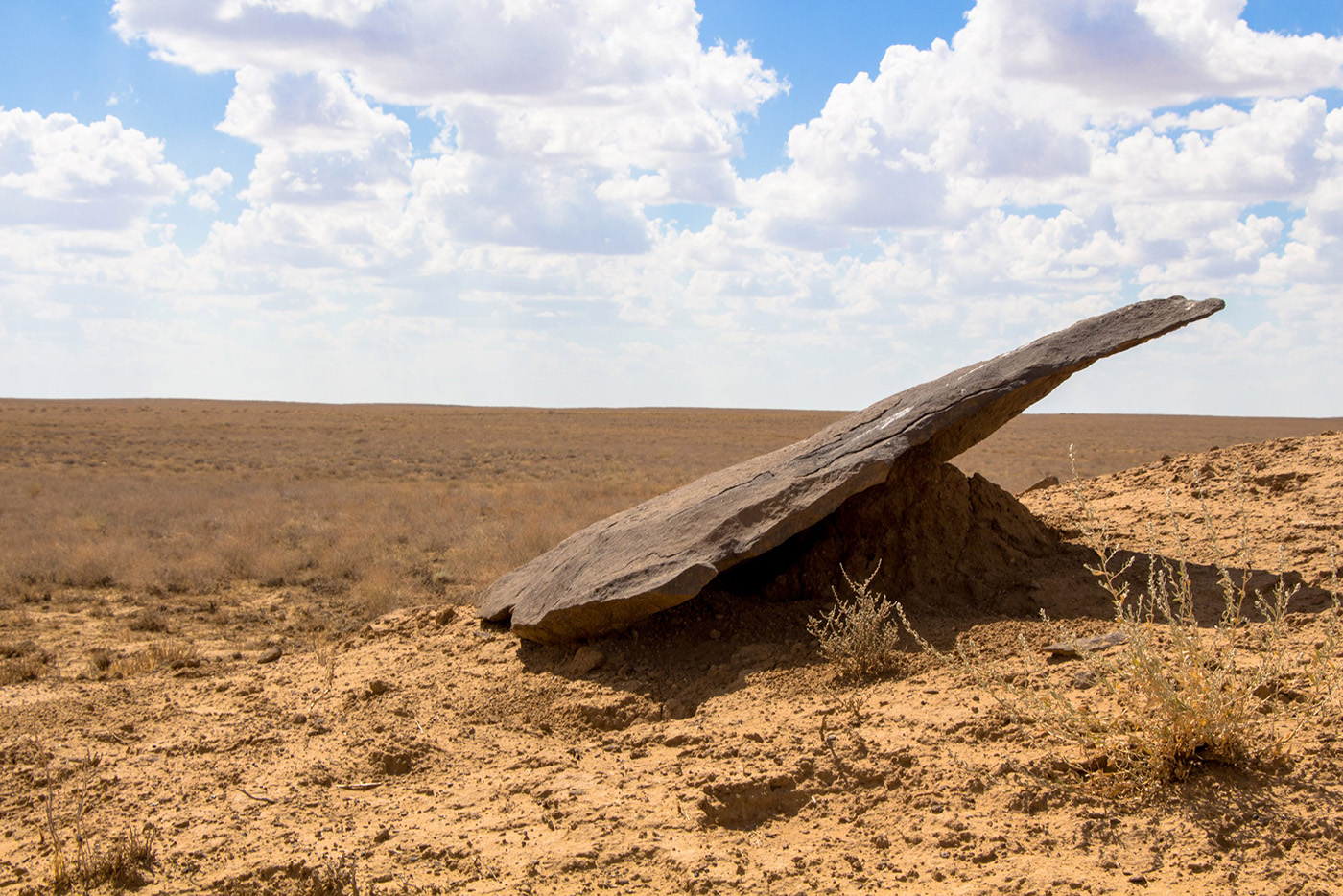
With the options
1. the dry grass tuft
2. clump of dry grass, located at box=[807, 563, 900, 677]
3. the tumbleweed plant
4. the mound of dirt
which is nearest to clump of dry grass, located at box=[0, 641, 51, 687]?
the dry grass tuft

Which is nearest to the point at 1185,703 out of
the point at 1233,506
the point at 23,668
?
the point at 1233,506

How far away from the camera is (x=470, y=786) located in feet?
14.4

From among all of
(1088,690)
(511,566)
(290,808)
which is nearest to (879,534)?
(1088,690)

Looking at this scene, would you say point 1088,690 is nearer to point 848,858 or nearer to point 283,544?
point 848,858

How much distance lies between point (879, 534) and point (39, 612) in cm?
780

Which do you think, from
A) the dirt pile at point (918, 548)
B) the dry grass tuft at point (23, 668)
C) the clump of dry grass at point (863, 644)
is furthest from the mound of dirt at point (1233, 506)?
the dry grass tuft at point (23, 668)

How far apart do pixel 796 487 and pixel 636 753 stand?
5.85 feet

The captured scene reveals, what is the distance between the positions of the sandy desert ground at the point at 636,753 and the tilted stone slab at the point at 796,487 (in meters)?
0.39

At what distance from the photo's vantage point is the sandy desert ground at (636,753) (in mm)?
3283

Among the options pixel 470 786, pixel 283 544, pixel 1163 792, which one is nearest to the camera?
pixel 1163 792

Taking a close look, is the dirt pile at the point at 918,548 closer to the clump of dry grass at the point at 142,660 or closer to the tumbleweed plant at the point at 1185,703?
the tumbleweed plant at the point at 1185,703

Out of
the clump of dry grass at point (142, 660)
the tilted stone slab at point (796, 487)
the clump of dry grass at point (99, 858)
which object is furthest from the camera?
the clump of dry grass at point (142, 660)

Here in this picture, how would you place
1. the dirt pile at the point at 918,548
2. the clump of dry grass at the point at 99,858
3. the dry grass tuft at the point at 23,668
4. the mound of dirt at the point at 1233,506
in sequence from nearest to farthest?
1. the clump of dry grass at the point at 99,858
2. the mound of dirt at the point at 1233,506
3. the dirt pile at the point at 918,548
4. the dry grass tuft at the point at 23,668

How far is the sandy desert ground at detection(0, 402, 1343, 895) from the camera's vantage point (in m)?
3.28
